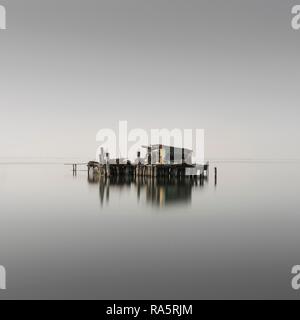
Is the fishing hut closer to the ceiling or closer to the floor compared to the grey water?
closer to the ceiling

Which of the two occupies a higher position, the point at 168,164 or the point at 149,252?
the point at 168,164

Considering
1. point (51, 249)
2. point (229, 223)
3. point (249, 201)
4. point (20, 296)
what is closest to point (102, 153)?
point (249, 201)

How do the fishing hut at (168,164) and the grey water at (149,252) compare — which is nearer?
the grey water at (149,252)

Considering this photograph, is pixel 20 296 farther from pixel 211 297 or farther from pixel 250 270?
pixel 250 270

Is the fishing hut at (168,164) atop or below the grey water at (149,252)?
atop

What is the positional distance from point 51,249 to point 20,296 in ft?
14.5

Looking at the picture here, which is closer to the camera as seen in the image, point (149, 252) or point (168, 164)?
point (149, 252)

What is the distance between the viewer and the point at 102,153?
6425 centimetres

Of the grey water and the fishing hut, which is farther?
the fishing hut

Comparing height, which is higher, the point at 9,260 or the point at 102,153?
the point at 102,153
